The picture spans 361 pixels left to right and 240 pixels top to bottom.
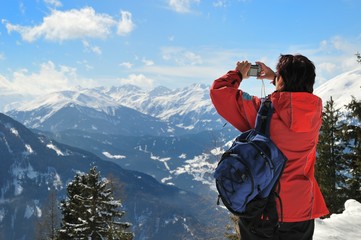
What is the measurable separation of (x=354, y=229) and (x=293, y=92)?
6.51 meters

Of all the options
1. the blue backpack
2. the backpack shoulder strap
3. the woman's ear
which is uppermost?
the woman's ear

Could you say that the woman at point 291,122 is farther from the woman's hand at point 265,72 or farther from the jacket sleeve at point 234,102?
the woman's hand at point 265,72

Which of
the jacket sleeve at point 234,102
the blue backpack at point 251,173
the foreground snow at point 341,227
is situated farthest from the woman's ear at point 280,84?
the foreground snow at point 341,227

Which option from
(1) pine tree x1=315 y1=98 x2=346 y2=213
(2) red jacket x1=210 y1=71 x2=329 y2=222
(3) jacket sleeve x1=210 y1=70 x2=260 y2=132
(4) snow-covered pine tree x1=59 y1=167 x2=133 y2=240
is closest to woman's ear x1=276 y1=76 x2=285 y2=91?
(2) red jacket x1=210 y1=71 x2=329 y2=222

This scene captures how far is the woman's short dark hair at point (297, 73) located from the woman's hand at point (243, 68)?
331 mm

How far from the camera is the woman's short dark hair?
3.81m

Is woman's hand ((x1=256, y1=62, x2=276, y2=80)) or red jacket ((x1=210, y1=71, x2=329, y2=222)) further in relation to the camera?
woman's hand ((x1=256, y1=62, x2=276, y2=80))

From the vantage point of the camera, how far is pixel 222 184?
3596 mm

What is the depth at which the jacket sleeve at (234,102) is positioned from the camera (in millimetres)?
3748

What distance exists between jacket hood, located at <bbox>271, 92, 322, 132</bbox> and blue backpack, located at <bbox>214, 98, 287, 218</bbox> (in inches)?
5.1

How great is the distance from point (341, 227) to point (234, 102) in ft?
21.5

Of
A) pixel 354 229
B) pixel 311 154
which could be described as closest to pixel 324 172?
pixel 354 229

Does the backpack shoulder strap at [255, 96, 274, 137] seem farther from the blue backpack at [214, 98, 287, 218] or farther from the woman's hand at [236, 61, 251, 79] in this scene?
the woman's hand at [236, 61, 251, 79]

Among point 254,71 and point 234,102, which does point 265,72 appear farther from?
point 234,102
